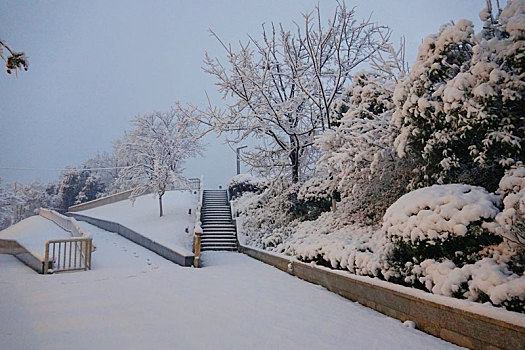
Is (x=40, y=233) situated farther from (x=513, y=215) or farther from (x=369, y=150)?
(x=513, y=215)

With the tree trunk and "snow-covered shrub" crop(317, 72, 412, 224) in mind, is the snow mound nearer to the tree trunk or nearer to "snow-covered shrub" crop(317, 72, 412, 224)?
"snow-covered shrub" crop(317, 72, 412, 224)

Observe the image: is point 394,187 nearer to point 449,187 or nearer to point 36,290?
point 449,187

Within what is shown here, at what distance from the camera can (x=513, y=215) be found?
13.1ft

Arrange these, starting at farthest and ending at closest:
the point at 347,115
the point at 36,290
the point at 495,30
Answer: the point at 347,115, the point at 36,290, the point at 495,30

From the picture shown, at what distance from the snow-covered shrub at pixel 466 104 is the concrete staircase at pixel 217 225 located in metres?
9.21

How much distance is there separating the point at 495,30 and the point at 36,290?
943cm

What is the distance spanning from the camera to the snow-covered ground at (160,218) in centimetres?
1627

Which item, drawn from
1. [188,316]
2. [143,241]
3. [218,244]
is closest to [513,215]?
[188,316]

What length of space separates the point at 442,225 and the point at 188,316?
3690 millimetres

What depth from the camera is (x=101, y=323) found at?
426 centimetres

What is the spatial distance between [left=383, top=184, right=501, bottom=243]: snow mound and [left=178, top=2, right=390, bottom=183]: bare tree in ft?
25.0

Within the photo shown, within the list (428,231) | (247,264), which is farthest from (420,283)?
(247,264)

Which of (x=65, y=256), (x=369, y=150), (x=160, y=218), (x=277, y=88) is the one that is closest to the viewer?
(x=369, y=150)

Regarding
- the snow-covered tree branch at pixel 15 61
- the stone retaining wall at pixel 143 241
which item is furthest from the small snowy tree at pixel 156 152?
the snow-covered tree branch at pixel 15 61
